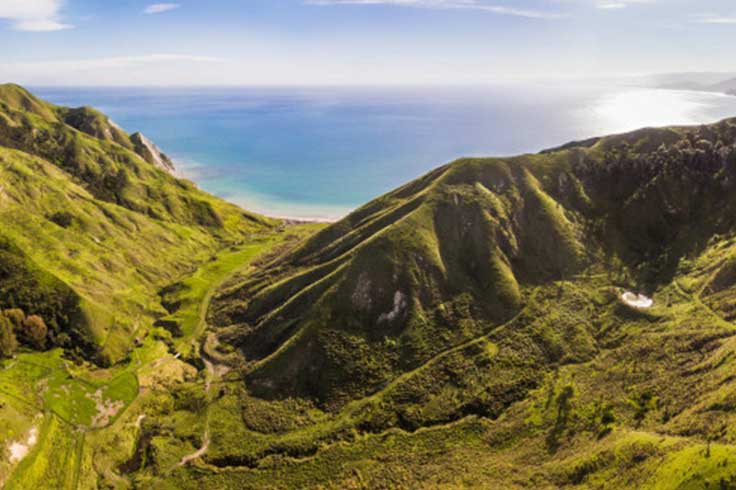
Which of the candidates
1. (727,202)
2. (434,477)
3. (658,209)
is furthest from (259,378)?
(727,202)

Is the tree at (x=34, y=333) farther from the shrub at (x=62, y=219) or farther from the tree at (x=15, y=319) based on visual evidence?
the shrub at (x=62, y=219)

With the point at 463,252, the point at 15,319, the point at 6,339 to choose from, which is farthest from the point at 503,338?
the point at 15,319

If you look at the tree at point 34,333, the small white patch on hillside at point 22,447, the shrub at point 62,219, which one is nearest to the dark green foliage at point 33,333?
the tree at point 34,333

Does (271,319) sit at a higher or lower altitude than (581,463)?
higher

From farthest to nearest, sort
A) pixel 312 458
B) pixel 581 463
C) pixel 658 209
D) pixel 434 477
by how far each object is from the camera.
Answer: pixel 658 209, pixel 312 458, pixel 434 477, pixel 581 463

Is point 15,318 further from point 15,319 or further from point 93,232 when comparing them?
point 93,232

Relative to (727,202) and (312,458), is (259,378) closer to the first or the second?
(312,458)
